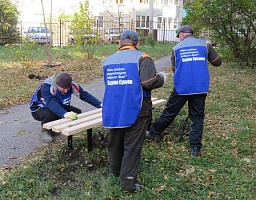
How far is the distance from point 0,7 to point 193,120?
21.6m

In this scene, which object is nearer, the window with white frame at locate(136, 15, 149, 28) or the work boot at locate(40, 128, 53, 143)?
the work boot at locate(40, 128, 53, 143)

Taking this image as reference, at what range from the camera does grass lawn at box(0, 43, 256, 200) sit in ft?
11.3

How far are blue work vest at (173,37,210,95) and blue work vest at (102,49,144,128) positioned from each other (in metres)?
1.14

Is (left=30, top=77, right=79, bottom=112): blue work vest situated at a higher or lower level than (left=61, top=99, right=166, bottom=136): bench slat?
higher

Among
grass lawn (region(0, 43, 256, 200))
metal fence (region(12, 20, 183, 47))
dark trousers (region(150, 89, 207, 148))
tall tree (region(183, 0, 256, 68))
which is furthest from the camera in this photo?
metal fence (region(12, 20, 183, 47))

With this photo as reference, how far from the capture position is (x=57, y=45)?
80.5 ft

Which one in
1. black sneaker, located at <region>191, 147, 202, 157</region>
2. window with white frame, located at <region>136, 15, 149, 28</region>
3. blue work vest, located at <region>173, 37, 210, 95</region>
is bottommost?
black sneaker, located at <region>191, 147, 202, 157</region>

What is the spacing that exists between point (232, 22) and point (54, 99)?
9.49 m

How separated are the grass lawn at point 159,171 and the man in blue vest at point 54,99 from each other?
429 mm

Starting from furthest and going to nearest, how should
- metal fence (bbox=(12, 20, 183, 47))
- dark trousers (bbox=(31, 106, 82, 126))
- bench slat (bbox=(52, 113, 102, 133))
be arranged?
1. metal fence (bbox=(12, 20, 183, 47))
2. dark trousers (bbox=(31, 106, 82, 126))
3. bench slat (bbox=(52, 113, 102, 133))

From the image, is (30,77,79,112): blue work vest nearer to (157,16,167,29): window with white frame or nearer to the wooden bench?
the wooden bench

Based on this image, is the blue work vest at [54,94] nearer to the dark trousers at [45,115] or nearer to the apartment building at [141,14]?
the dark trousers at [45,115]

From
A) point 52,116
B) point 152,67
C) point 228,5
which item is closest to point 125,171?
point 152,67

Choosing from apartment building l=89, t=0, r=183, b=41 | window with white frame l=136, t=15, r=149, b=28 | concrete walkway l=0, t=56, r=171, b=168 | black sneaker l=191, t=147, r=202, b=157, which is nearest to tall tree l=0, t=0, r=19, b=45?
apartment building l=89, t=0, r=183, b=41
